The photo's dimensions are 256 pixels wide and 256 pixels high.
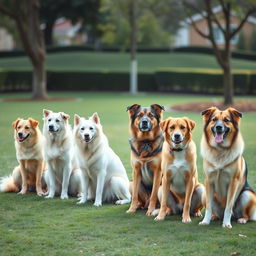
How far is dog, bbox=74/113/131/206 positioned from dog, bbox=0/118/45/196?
1.04 m

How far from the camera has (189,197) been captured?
746 centimetres

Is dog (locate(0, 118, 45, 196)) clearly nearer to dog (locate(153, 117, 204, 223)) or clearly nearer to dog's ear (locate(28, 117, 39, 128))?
dog's ear (locate(28, 117, 39, 128))

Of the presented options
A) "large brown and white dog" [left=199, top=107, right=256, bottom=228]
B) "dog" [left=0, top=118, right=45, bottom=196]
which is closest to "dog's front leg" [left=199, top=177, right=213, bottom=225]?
"large brown and white dog" [left=199, top=107, right=256, bottom=228]

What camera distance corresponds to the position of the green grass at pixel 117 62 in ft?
145

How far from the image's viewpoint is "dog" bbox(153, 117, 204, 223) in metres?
7.34

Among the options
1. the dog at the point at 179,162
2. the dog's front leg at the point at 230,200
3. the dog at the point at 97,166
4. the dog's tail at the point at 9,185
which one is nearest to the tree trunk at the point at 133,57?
the dog's tail at the point at 9,185

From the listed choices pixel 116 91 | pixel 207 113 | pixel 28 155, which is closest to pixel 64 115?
pixel 28 155

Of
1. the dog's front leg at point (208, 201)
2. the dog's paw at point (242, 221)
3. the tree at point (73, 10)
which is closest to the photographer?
the dog's front leg at point (208, 201)

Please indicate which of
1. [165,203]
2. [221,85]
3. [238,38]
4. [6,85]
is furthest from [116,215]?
[238,38]

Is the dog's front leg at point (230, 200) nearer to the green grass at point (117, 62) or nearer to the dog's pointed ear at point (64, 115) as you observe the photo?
the dog's pointed ear at point (64, 115)

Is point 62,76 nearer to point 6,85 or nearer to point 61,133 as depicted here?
point 6,85

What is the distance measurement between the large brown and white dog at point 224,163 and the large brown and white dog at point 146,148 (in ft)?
3.05

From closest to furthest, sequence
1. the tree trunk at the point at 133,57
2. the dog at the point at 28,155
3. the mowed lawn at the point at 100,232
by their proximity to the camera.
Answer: the mowed lawn at the point at 100,232, the dog at the point at 28,155, the tree trunk at the point at 133,57

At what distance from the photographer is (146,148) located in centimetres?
798
